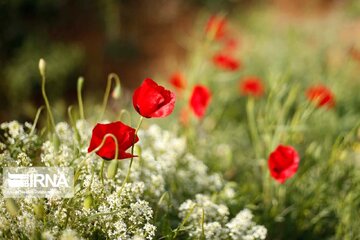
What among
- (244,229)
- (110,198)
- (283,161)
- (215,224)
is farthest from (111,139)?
(283,161)

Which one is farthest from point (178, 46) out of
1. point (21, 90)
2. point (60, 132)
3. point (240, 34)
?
point (60, 132)

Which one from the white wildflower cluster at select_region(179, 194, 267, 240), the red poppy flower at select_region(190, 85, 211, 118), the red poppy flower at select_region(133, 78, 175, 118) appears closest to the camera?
the red poppy flower at select_region(133, 78, 175, 118)

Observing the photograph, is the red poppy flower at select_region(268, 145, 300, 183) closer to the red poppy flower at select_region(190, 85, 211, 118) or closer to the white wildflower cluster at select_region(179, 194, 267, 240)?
the white wildflower cluster at select_region(179, 194, 267, 240)

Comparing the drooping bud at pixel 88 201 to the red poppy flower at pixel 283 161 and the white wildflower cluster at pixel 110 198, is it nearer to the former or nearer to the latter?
the white wildflower cluster at pixel 110 198

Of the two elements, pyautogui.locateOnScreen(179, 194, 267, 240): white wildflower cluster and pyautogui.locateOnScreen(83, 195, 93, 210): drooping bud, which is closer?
pyautogui.locateOnScreen(83, 195, 93, 210): drooping bud

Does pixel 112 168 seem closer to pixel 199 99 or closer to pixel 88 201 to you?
pixel 88 201

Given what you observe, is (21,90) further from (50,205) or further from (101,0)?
(50,205)

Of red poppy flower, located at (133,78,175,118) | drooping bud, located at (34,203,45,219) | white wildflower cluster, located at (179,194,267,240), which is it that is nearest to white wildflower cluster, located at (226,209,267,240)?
white wildflower cluster, located at (179,194,267,240)
